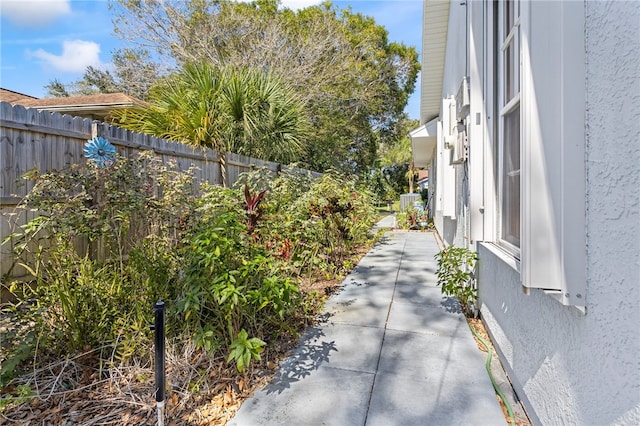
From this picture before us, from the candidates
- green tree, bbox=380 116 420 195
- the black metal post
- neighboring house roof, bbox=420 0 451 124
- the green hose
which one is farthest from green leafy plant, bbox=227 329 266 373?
green tree, bbox=380 116 420 195

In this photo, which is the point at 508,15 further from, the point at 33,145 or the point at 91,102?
the point at 91,102

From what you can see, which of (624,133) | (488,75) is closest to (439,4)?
(488,75)

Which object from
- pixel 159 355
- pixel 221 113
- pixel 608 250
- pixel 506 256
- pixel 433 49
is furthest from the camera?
pixel 433 49

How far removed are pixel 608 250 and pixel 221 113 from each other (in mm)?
5317

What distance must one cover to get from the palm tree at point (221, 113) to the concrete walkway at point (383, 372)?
128 inches

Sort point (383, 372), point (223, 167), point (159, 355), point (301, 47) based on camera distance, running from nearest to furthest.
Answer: point (159, 355), point (383, 372), point (223, 167), point (301, 47)

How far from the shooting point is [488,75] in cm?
289

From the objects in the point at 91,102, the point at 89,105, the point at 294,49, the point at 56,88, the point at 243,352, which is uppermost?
the point at 56,88

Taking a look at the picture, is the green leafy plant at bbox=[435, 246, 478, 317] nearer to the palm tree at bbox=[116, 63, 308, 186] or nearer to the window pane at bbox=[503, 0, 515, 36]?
the window pane at bbox=[503, 0, 515, 36]

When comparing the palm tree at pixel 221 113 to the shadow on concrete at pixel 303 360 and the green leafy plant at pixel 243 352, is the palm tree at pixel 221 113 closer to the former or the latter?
the shadow on concrete at pixel 303 360

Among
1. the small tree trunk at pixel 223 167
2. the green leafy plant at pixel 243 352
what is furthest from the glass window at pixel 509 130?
the small tree trunk at pixel 223 167

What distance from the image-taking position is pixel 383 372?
2.46 m

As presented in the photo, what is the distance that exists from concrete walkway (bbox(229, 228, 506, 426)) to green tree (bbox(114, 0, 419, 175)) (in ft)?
25.2

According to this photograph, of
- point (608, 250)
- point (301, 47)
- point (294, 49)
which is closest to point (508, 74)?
point (608, 250)
